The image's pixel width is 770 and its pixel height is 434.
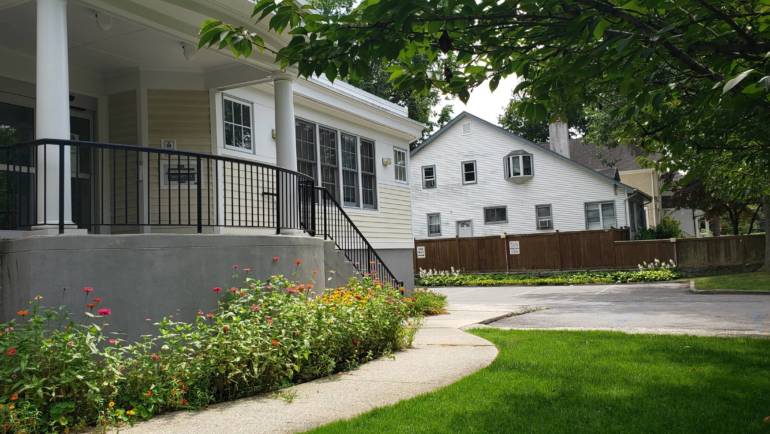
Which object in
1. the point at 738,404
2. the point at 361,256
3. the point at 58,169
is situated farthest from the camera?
the point at 361,256

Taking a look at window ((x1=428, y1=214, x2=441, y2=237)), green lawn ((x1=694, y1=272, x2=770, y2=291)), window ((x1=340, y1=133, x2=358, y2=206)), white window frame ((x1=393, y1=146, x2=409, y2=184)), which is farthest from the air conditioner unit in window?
window ((x1=340, y1=133, x2=358, y2=206))

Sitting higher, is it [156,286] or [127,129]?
[127,129]

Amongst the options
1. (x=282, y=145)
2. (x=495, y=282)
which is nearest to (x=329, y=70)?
(x=282, y=145)

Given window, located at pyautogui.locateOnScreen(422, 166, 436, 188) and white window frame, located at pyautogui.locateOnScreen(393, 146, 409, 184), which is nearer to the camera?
white window frame, located at pyautogui.locateOnScreen(393, 146, 409, 184)

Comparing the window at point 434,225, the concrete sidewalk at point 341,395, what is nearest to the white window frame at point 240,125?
the concrete sidewalk at point 341,395

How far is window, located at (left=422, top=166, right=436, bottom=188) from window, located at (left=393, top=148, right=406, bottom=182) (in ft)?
54.4

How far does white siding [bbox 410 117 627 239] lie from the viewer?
2969 cm

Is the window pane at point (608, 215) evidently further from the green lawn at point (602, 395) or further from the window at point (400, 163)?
the green lawn at point (602, 395)

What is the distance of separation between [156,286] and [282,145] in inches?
147

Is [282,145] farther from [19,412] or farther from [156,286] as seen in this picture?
[19,412]

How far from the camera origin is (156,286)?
21.0 ft

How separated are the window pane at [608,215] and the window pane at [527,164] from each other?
3898 mm

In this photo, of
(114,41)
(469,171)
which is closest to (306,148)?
(114,41)

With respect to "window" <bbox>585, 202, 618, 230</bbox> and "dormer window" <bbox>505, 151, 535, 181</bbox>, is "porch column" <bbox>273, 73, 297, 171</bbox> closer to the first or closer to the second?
"dormer window" <bbox>505, 151, 535, 181</bbox>
